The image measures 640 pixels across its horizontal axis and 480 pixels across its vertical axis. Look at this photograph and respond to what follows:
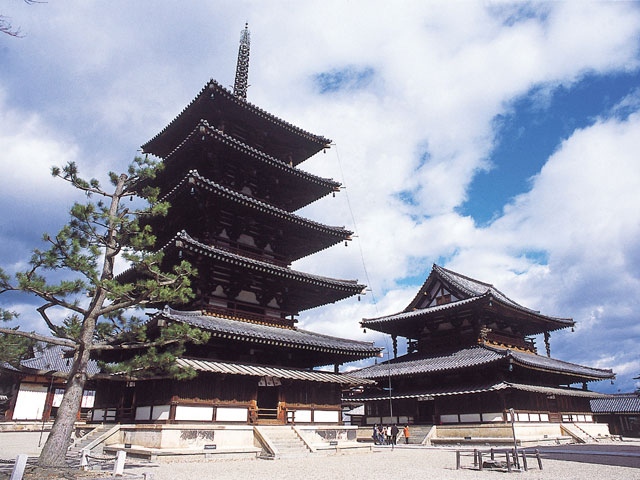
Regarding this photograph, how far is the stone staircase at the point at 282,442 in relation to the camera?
1934 centimetres

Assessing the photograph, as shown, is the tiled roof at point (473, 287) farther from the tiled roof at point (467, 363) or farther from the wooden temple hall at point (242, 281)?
the wooden temple hall at point (242, 281)

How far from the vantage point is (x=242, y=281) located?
23.9 m

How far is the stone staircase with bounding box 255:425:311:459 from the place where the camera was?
762 inches

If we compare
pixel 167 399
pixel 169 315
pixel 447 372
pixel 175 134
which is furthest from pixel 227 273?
pixel 447 372

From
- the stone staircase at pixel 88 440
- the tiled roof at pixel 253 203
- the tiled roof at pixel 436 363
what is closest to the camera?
the stone staircase at pixel 88 440

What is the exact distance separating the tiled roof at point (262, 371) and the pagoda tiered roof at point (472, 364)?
22.3ft

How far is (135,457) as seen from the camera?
18188 mm

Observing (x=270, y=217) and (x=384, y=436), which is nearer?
(x=270, y=217)

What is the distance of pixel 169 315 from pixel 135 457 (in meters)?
5.77

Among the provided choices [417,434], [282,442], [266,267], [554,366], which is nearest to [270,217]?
[266,267]

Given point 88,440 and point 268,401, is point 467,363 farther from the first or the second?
point 88,440

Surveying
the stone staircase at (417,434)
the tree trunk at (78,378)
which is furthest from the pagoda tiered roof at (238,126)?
the stone staircase at (417,434)

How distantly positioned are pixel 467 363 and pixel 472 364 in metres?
0.68

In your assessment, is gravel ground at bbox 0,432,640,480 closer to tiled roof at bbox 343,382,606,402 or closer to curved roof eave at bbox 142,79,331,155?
tiled roof at bbox 343,382,606,402
